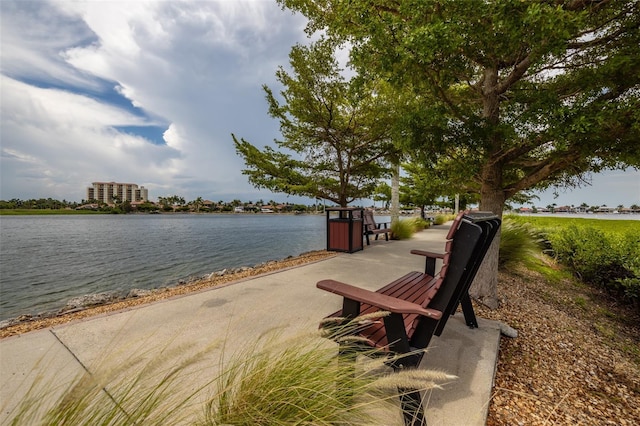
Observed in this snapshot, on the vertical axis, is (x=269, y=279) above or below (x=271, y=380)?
below

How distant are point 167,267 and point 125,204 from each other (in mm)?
99466

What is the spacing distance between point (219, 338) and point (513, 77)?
16.0ft

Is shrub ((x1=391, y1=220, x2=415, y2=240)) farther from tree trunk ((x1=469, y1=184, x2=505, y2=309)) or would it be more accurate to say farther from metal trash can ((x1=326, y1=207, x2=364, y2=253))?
tree trunk ((x1=469, y1=184, x2=505, y2=309))

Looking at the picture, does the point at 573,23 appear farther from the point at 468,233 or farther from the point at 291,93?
the point at 291,93

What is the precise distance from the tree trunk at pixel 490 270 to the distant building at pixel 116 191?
134m

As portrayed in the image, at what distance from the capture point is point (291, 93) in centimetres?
1018

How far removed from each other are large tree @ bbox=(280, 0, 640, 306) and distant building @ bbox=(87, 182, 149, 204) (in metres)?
133

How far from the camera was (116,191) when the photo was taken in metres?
116

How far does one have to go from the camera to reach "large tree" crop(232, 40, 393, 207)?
9.76 meters

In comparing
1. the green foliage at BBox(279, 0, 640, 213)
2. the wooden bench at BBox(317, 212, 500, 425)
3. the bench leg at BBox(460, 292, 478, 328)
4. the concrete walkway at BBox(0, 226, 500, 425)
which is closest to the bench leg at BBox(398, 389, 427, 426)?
the wooden bench at BBox(317, 212, 500, 425)

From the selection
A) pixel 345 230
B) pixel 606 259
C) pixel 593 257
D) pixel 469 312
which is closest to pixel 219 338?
pixel 469 312

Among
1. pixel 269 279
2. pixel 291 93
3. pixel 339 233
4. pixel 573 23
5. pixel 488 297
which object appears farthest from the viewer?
pixel 291 93

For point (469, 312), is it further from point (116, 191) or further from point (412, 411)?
point (116, 191)

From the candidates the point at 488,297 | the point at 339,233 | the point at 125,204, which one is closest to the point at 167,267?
the point at 339,233
